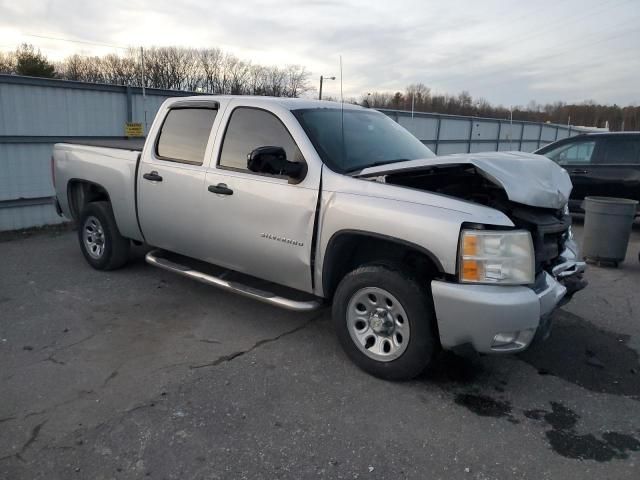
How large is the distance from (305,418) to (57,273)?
13.9ft

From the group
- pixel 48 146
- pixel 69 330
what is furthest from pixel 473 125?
pixel 69 330

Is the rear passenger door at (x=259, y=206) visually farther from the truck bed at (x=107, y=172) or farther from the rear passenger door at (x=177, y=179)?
the truck bed at (x=107, y=172)

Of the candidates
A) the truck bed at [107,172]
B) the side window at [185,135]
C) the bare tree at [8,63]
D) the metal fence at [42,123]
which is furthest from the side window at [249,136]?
the bare tree at [8,63]

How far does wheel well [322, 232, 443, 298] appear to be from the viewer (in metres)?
3.74

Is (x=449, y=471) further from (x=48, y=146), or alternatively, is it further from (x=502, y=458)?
(x=48, y=146)

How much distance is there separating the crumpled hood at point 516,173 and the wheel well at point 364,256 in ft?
1.63

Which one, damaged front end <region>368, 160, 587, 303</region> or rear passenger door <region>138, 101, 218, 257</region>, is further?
rear passenger door <region>138, 101, 218, 257</region>

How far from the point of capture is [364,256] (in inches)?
161

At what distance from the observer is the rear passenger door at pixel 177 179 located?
190 inches

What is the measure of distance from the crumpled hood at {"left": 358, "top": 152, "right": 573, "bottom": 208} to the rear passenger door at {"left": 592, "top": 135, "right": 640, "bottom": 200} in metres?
5.98

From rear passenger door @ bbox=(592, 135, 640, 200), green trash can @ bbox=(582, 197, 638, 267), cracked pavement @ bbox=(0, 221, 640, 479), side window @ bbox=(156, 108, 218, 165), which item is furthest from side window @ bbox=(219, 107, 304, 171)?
rear passenger door @ bbox=(592, 135, 640, 200)

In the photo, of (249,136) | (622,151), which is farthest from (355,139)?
(622,151)

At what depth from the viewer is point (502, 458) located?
2945 mm

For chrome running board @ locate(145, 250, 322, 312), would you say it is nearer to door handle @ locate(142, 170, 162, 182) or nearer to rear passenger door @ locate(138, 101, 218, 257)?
rear passenger door @ locate(138, 101, 218, 257)
